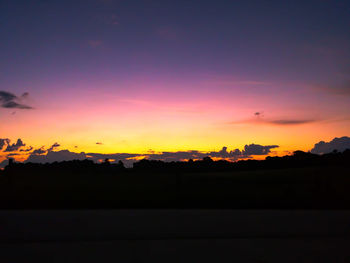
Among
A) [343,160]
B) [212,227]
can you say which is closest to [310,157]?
[343,160]

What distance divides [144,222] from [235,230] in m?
2.02

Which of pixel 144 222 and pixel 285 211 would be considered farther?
A: pixel 285 211

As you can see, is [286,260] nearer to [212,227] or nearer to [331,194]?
[212,227]

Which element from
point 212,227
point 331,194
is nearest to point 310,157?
point 331,194

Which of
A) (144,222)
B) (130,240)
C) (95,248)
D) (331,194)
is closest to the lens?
(95,248)

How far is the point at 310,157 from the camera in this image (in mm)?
46531

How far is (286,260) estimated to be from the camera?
4.78m

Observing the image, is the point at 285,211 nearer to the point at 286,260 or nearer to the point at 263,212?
the point at 263,212

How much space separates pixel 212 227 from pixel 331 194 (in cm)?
763

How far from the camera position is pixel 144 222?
720 centimetres

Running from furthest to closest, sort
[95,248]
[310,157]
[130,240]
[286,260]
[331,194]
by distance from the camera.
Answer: [310,157]
[331,194]
[130,240]
[95,248]
[286,260]

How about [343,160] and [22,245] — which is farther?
[343,160]

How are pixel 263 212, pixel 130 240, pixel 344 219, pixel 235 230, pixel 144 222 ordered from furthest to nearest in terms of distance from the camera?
pixel 263 212
pixel 344 219
pixel 144 222
pixel 235 230
pixel 130 240

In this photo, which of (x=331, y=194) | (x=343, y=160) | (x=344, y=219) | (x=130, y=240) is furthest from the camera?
(x=343, y=160)
